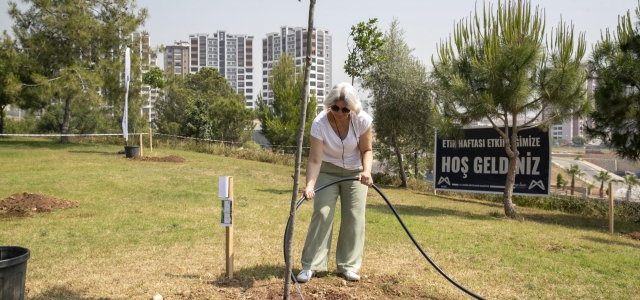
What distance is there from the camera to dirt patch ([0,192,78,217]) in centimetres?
818

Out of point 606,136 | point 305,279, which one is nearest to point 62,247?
point 305,279

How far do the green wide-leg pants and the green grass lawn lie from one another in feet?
0.77

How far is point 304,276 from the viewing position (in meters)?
4.38

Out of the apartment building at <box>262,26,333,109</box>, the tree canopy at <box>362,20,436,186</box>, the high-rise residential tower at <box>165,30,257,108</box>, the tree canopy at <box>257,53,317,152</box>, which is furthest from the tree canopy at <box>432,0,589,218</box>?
the high-rise residential tower at <box>165,30,257,108</box>

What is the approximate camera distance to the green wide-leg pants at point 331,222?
14.4ft

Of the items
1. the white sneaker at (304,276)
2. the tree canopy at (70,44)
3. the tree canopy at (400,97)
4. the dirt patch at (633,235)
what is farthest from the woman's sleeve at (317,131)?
the tree canopy at (70,44)

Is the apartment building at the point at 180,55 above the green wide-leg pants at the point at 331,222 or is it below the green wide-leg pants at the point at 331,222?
above

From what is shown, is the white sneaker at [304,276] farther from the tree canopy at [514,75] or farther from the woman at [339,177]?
the tree canopy at [514,75]

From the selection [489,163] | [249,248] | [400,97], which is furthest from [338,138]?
[400,97]

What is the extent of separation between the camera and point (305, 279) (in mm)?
4363

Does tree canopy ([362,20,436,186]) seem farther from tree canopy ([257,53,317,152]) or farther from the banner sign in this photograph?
tree canopy ([257,53,317,152])

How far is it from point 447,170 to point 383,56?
579cm

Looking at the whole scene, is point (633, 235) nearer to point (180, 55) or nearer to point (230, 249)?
point (230, 249)

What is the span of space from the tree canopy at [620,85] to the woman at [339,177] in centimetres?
913
